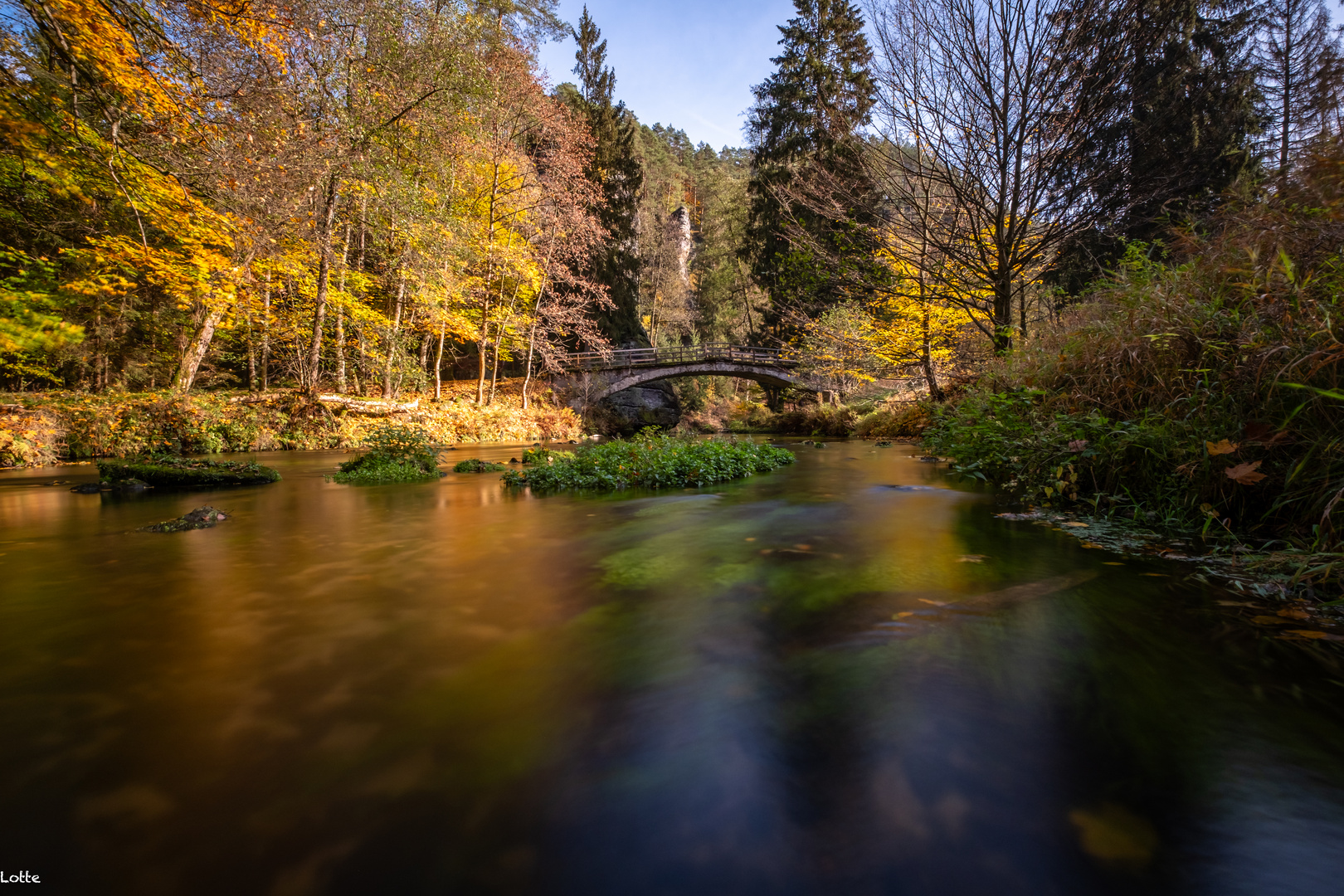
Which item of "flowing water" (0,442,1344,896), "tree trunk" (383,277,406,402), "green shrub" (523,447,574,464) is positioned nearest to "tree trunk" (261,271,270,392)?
"tree trunk" (383,277,406,402)

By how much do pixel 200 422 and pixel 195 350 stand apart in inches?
103

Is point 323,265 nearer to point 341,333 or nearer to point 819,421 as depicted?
point 341,333

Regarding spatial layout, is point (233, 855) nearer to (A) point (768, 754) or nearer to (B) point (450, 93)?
(A) point (768, 754)

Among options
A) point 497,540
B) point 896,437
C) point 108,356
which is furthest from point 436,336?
point 497,540

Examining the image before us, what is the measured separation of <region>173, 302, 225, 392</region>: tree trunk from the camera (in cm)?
1528

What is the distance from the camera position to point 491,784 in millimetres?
1823

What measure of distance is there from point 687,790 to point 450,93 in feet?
63.0

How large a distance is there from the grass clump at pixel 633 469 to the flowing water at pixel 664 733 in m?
4.51

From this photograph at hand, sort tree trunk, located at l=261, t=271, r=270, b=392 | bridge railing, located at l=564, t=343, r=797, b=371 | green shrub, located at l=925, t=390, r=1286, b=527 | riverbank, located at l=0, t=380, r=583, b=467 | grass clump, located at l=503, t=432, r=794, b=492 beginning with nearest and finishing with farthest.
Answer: green shrub, located at l=925, t=390, r=1286, b=527
grass clump, located at l=503, t=432, r=794, b=492
riverbank, located at l=0, t=380, r=583, b=467
tree trunk, located at l=261, t=271, r=270, b=392
bridge railing, located at l=564, t=343, r=797, b=371

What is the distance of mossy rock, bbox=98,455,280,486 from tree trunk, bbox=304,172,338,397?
24.7ft

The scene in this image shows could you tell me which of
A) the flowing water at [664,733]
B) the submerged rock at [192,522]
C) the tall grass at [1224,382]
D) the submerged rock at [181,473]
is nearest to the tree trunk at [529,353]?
the submerged rock at [181,473]

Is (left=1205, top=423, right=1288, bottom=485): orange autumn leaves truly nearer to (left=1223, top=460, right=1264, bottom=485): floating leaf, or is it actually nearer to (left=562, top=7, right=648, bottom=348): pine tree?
(left=1223, top=460, right=1264, bottom=485): floating leaf

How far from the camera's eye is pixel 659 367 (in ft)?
99.7

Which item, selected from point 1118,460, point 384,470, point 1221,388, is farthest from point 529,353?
point 1221,388
